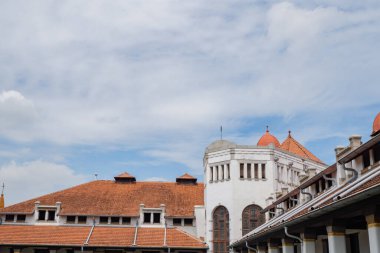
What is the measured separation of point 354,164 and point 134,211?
90.9ft

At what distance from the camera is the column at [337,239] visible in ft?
55.7

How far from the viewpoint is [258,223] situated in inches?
1710

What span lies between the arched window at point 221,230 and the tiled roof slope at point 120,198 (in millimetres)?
3936

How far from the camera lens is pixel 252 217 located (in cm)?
4369

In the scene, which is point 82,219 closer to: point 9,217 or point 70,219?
point 70,219

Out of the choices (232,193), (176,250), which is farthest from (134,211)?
(232,193)

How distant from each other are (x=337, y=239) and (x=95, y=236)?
1234 inches

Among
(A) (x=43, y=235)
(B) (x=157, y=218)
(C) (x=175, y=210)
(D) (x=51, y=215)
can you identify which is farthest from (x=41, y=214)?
(C) (x=175, y=210)

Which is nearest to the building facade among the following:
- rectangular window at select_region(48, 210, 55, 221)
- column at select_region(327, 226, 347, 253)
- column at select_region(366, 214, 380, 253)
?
rectangular window at select_region(48, 210, 55, 221)

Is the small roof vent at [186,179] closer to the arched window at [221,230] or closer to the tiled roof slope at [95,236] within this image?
the tiled roof slope at [95,236]

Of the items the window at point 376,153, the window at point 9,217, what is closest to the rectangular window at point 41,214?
the window at point 9,217

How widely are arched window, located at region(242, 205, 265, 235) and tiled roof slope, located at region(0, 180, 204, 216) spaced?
6.42 meters

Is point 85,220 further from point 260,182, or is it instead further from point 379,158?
point 379,158

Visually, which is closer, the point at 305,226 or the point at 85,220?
the point at 305,226
